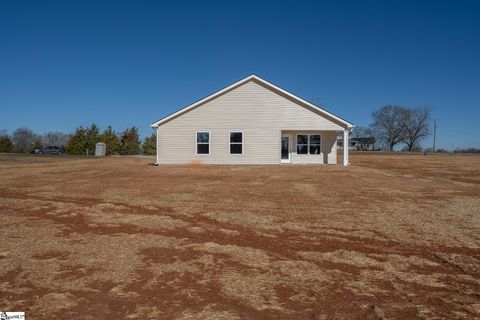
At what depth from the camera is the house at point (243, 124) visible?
25891 millimetres

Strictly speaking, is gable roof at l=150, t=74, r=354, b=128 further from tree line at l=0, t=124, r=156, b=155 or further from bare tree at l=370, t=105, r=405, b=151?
bare tree at l=370, t=105, r=405, b=151

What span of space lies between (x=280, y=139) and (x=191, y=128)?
227 inches

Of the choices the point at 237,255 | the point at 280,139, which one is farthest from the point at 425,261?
the point at 280,139

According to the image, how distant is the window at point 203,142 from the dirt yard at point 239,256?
13.8 m

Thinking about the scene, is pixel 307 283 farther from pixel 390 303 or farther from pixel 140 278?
pixel 140 278

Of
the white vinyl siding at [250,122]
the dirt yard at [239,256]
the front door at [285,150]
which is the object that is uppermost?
the white vinyl siding at [250,122]

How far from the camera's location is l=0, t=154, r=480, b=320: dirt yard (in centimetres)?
447

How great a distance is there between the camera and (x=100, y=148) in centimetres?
4638

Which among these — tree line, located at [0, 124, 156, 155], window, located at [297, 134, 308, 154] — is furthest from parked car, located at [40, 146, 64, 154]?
window, located at [297, 134, 308, 154]

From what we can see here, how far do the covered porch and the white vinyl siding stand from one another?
1547mm

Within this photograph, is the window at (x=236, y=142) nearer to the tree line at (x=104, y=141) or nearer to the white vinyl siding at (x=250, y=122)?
the white vinyl siding at (x=250, y=122)

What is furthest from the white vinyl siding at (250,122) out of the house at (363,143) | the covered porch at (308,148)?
the house at (363,143)

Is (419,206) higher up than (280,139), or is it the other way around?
(280,139)

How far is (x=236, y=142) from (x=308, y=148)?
5154mm
